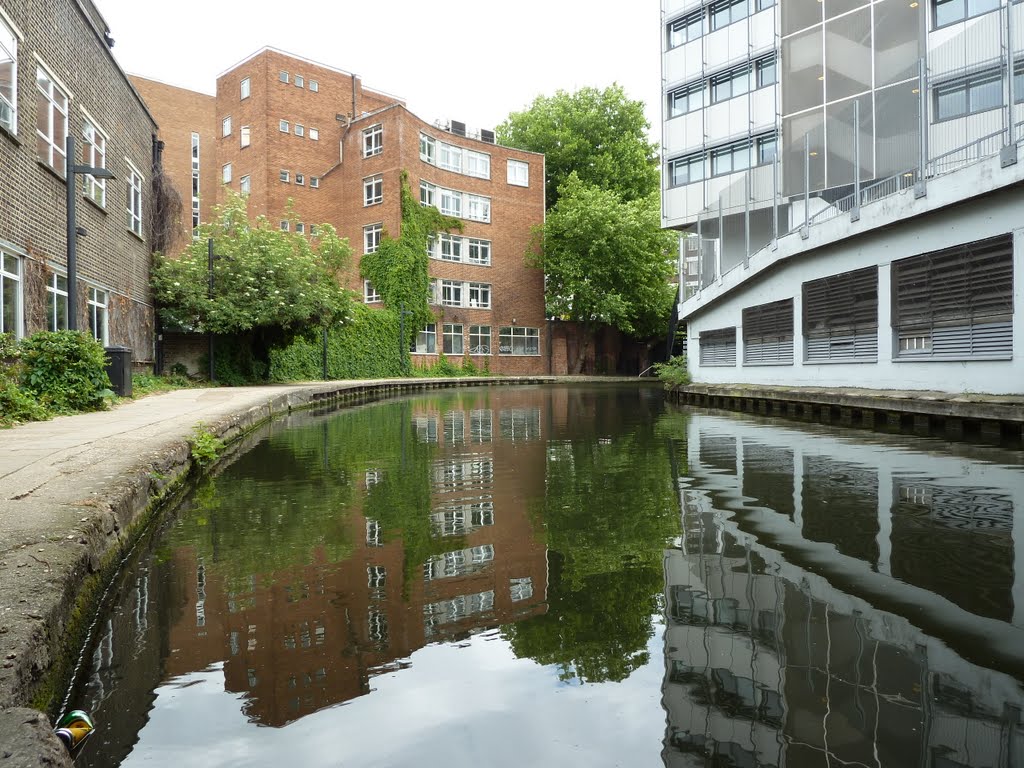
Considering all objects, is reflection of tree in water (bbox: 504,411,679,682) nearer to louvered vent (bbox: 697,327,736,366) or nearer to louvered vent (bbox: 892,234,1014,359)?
louvered vent (bbox: 892,234,1014,359)

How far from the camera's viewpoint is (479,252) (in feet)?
161

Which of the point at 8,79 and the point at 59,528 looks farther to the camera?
the point at 8,79

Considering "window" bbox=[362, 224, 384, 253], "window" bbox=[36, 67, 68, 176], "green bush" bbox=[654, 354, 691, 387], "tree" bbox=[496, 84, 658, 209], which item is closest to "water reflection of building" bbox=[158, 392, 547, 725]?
"window" bbox=[36, 67, 68, 176]

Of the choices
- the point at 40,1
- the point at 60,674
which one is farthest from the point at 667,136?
the point at 60,674

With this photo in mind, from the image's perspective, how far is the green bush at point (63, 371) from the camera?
1266 centimetres

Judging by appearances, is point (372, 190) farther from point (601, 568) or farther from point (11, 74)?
point (601, 568)

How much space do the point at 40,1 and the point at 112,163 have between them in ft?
19.5

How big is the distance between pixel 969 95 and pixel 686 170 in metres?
14.9

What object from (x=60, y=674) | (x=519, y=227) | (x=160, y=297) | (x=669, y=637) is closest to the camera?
(x=60, y=674)

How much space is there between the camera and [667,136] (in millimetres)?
32875

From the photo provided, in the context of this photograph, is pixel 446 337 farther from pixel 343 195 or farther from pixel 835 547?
pixel 835 547

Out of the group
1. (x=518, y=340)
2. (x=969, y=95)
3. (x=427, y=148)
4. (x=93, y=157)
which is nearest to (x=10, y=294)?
(x=93, y=157)

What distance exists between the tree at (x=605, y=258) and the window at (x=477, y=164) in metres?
4.89

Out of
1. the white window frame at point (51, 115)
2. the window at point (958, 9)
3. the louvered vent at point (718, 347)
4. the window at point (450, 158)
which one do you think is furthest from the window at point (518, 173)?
the white window frame at point (51, 115)
